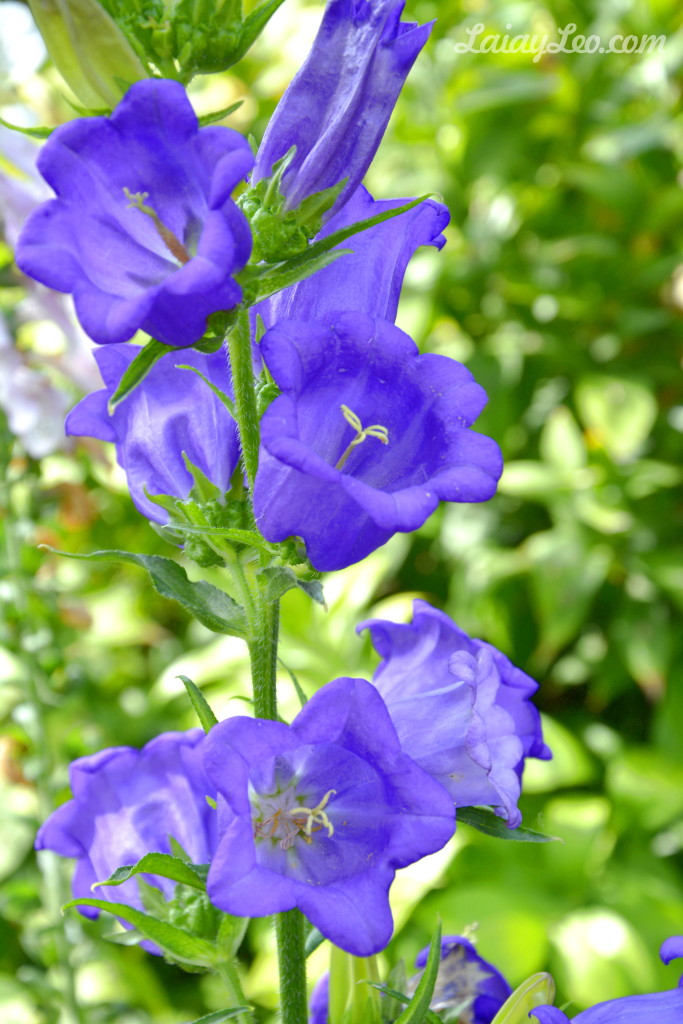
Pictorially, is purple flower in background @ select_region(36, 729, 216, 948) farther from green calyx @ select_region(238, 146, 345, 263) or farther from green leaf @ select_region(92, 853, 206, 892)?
green calyx @ select_region(238, 146, 345, 263)

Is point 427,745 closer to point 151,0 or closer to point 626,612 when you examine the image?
point 151,0

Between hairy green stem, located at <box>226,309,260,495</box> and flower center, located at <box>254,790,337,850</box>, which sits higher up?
hairy green stem, located at <box>226,309,260,495</box>

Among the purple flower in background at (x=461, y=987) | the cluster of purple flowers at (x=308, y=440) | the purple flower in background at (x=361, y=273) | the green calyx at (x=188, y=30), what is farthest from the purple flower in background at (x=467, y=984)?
the green calyx at (x=188, y=30)

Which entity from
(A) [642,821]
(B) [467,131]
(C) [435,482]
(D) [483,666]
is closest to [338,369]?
(C) [435,482]

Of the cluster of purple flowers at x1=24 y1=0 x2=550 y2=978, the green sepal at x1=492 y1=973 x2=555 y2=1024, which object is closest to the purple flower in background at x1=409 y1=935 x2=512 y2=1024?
the green sepal at x1=492 y1=973 x2=555 y2=1024

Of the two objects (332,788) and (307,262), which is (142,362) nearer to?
(307,262)
